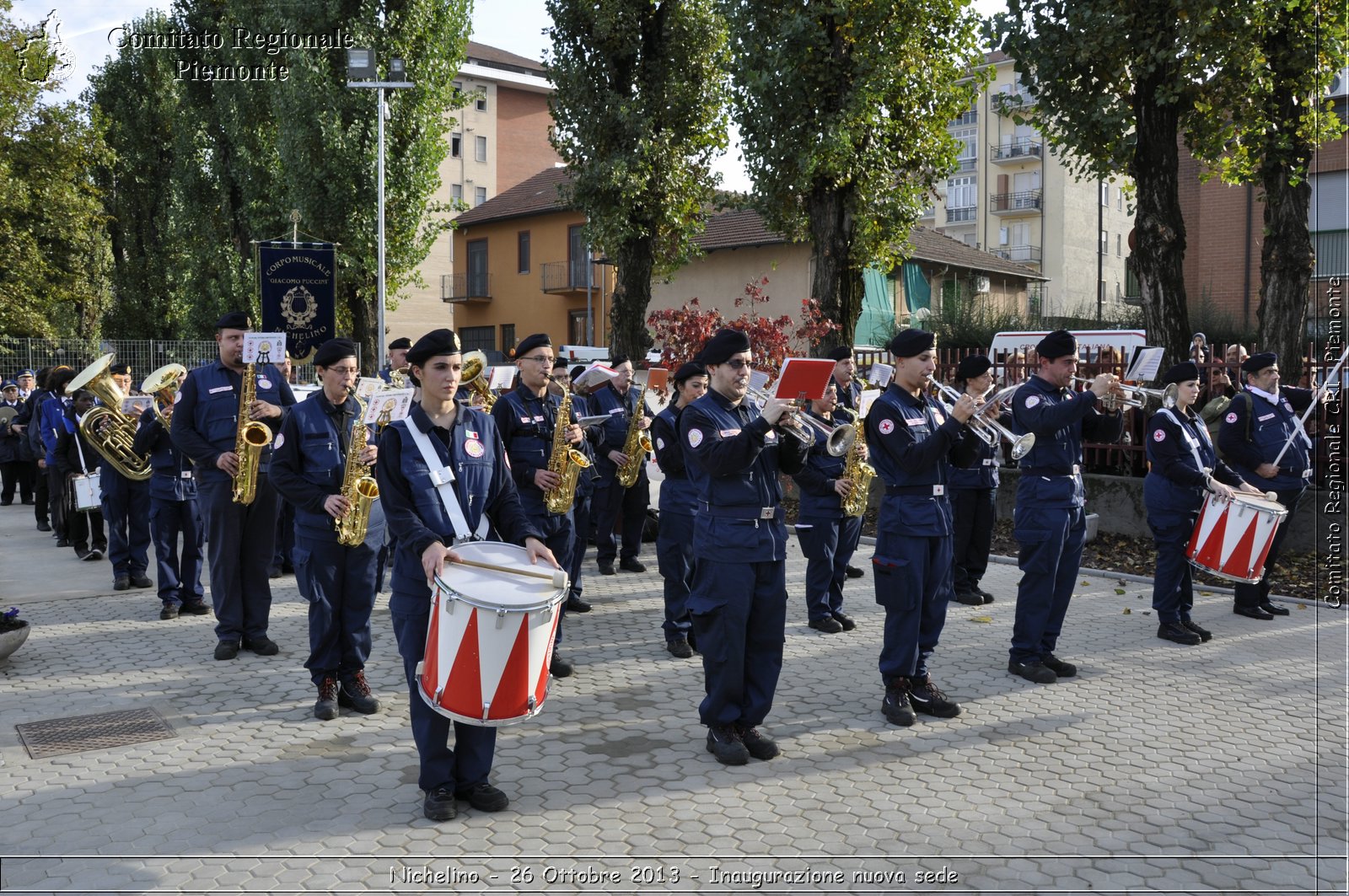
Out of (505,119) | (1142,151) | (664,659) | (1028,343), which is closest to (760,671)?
(664,659)

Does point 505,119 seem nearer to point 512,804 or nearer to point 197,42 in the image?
point 197,42

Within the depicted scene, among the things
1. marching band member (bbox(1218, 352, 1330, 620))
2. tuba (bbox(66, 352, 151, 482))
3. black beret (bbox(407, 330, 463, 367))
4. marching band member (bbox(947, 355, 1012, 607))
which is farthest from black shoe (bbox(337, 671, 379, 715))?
marching band member (bbox(1218, 352, 1330, 620))

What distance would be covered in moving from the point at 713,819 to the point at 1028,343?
463 inches

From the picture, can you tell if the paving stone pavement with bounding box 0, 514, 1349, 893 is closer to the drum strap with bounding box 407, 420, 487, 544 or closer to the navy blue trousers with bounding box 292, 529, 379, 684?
the navy blue trousers with bounding box 292, 529, 379, 684

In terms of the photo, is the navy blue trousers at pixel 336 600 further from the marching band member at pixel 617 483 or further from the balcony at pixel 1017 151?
the balcony at pixel 1017 151

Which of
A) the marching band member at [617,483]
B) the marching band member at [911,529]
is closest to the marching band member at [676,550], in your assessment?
the marching band member at [617,483]

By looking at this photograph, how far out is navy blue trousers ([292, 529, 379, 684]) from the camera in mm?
6305

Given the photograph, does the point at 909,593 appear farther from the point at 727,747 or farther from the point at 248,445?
the point at 248,445

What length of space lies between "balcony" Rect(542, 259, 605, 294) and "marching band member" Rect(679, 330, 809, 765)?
33.7m

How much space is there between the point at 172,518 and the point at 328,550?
3.23 meters

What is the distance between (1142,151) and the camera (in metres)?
12.1

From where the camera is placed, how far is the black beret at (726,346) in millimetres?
5418

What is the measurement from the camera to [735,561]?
5402mm

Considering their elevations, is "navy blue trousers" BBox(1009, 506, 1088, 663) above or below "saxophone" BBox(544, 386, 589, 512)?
below
